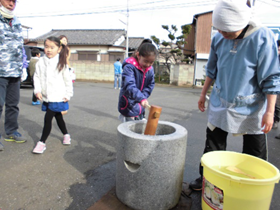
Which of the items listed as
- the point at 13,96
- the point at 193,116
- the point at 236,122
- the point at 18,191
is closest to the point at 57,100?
the point at 13,96

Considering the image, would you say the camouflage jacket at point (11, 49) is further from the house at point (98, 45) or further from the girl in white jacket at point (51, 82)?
the house at point (98, 45)

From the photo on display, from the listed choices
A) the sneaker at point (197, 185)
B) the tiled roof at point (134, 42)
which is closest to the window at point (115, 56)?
the tiled roof at point (134, 42)

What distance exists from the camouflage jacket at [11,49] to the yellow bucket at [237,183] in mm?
2748

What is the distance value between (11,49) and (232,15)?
110 inches

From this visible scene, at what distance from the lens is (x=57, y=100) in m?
2.98

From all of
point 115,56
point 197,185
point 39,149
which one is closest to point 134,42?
point 115,56

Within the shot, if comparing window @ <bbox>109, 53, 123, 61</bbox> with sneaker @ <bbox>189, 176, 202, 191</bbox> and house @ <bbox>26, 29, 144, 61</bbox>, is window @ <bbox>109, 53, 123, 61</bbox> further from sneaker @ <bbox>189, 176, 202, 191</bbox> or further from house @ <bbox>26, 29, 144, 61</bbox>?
sneaker @ <bbox>189, 176, 202, 191</bbox>

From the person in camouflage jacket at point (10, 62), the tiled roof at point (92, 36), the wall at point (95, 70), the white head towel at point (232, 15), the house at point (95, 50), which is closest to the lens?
the white head towel at point (232, 15)

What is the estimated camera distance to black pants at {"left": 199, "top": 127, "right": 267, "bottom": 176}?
74.7 inches

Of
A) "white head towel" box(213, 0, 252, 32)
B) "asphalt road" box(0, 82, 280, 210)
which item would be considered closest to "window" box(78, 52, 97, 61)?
"asphalt road" box(0, 82, 280, 210)

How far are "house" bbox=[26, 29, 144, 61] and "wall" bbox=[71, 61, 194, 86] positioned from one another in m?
3.69

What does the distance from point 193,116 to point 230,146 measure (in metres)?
2.17

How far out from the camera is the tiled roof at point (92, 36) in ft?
75.2

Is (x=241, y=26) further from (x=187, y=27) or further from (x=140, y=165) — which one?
(x=187, y=27)
